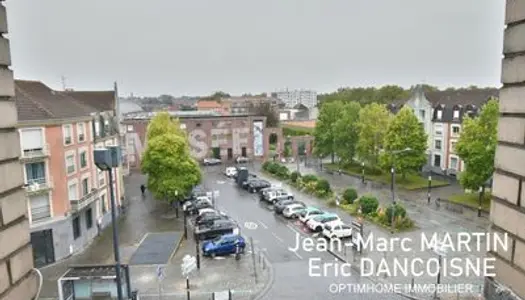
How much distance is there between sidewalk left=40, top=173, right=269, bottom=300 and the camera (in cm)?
2034

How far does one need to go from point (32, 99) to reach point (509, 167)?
27136mm

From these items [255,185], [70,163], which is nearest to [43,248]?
[70,163]

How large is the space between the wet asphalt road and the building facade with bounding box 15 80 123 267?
437 inches

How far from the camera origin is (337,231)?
2683 centimetres

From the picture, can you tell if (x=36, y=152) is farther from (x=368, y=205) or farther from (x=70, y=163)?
(x=368, y=205)

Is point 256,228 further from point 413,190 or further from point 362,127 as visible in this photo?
point 362,127

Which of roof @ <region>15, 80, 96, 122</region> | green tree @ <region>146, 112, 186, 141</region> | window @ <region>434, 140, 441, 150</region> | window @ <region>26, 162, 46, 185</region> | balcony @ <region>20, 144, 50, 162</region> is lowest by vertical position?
window @ <region>434, 140, 441, 150</region>

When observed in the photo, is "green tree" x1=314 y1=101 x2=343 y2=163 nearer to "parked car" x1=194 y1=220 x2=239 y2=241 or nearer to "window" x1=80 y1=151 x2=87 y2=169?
"parked car" x1=194 y1=220 x2=239 y2=241

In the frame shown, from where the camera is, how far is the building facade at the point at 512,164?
173 inches

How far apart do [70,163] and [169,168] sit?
26.5ft

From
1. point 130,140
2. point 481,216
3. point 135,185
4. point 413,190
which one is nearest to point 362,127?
point 413,190

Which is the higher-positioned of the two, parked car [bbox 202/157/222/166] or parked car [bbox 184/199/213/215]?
parked car [bbox 202/157/222/166]

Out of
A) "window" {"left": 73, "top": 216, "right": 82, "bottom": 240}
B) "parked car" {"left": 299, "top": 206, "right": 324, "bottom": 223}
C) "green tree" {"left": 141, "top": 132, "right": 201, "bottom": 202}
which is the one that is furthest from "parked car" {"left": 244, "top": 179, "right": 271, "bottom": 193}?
"window" {"left": 73, "top": 216, "right": 82, "bottom": 240}

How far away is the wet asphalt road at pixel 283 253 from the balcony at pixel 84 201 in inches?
421
